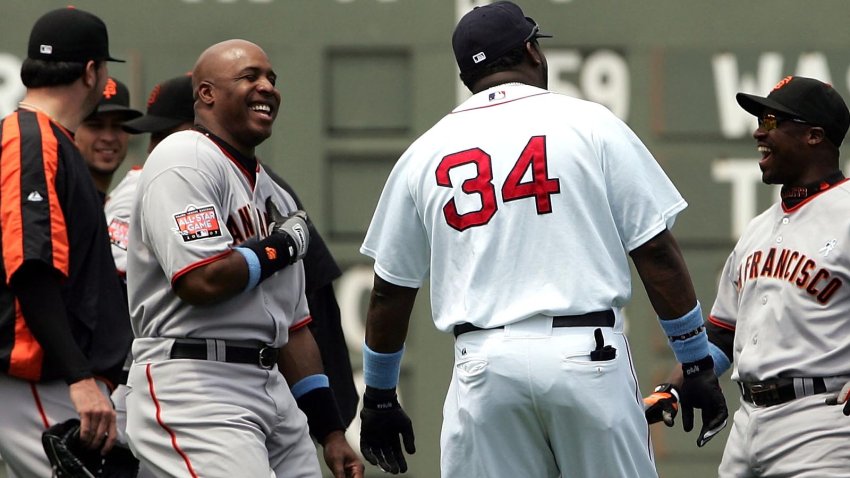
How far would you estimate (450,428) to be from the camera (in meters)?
4.16

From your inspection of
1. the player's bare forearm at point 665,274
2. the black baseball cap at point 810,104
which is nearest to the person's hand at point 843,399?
the player's bare forearm at point 665,274

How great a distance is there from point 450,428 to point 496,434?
0.49 feet

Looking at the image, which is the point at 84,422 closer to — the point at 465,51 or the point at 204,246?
the point at 204,246

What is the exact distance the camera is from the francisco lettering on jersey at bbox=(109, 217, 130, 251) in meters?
5.50

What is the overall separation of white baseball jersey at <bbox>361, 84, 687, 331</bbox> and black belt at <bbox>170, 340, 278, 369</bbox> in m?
0.56

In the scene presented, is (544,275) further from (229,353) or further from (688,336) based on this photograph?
(229,353)

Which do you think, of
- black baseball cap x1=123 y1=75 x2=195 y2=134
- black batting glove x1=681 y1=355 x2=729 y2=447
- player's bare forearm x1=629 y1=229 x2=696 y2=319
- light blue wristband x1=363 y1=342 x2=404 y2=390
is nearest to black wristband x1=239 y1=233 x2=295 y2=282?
light blue wristband x1=363 y1=342 x2=404 y2=390

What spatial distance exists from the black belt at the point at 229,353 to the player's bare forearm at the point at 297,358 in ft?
1.05

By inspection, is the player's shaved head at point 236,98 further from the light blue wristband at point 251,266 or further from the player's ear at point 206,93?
the light blue wristband at point 251,266

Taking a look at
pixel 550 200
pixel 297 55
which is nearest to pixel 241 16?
pixel 297 55

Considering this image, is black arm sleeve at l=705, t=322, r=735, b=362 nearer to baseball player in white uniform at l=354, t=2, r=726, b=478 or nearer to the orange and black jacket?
baseball player in white uniform at l=354, t=2, r=726, b=478

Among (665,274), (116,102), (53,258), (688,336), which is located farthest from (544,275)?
(116,102)

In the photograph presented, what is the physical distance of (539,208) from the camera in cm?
405

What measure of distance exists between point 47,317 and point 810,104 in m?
2.54
